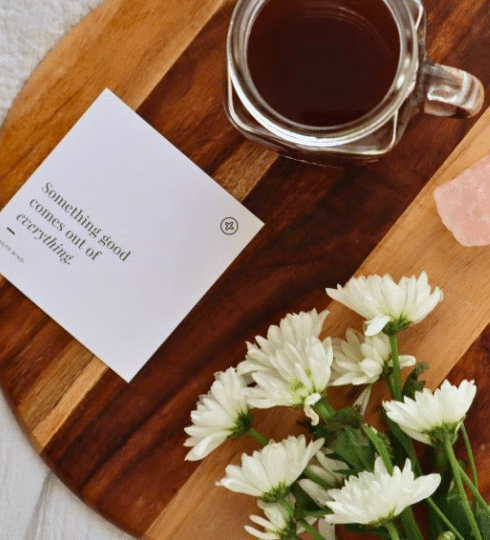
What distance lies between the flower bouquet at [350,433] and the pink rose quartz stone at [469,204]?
62mm

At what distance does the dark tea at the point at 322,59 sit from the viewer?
0.50 metres

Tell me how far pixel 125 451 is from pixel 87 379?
6 cm

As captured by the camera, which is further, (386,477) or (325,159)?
(325,159)

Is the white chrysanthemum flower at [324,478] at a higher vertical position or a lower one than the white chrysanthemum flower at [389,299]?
lower

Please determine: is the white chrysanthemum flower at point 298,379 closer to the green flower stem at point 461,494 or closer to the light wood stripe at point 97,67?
the green flower stem at point 461,494

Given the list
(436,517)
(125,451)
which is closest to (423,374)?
(436,517)

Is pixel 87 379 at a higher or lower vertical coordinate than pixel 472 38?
lower

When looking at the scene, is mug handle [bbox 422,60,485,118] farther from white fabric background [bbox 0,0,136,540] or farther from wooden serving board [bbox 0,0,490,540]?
white fabric background [bbox 0,0,136,540]

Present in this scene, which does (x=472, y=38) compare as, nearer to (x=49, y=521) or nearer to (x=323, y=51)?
(x=323, y=51)

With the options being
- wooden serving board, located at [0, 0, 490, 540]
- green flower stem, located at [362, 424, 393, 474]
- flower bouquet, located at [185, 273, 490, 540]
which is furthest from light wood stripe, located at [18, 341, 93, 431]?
green flower stem, located at [362, 424, 393, 474]

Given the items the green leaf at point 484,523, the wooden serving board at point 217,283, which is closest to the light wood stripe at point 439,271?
the wooden serving board at point 217,283

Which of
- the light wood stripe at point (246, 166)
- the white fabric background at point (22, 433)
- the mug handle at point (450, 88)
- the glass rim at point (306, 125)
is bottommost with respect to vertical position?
the white fabric background at point (22, 433)

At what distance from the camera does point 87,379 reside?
57 cm

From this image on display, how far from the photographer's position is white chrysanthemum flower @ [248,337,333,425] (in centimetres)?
46
